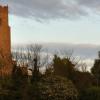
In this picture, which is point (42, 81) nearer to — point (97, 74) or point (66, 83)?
point (66, 83)

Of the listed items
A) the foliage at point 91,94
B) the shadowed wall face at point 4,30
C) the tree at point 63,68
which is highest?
the shadowed wall face at point 4,30

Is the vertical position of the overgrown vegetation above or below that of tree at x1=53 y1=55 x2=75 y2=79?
below

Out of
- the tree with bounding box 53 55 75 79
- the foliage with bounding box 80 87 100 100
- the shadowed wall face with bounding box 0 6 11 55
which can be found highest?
the shadowed wall face with bounding box 0 6 11 55

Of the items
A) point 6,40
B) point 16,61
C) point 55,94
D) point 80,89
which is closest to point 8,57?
point 16,61

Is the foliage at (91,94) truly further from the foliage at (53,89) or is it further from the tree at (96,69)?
the tree at (96,69)

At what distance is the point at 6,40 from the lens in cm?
10144

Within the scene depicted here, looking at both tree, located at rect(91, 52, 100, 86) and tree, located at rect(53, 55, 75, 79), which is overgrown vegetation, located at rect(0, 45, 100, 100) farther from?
tree, located at rect(91, 52, 100, 86)

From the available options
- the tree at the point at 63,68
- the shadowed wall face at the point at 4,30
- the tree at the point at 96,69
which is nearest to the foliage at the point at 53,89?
the tree at the point at 63,68

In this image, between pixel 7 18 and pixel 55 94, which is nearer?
pixel 55 94

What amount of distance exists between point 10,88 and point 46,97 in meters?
4.21

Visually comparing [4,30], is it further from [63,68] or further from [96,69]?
[63,68]

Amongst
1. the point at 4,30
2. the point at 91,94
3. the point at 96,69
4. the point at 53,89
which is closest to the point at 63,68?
the point at 91,94

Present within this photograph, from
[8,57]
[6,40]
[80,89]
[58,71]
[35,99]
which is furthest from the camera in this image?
[6,40]

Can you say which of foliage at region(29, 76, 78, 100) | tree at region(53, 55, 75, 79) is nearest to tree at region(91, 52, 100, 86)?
tree at region(53, 55, 75, 79)
